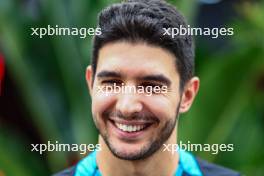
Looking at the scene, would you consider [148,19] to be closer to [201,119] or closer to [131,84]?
[131,84]

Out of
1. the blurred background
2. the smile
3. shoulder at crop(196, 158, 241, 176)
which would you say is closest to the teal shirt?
shoulder at crop(196, 158, 241, 176)

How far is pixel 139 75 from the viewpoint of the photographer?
1153 mm

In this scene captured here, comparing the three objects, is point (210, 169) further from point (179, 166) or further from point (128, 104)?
point (128, 104)

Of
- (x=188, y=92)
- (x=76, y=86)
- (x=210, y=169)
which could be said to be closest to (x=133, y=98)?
(x=188, y=92)

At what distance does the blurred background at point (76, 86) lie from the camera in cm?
164

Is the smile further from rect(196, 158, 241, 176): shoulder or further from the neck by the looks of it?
rect(196, 158, 241, 176): shoulder

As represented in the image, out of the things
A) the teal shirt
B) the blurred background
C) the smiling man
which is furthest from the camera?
the blurred background

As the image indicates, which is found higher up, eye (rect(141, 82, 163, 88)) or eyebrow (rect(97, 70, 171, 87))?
eyebrow (rect(97, 70, 171, 87))

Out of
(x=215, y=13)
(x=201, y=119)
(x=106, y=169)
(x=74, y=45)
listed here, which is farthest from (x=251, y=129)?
(x=106, y=169)

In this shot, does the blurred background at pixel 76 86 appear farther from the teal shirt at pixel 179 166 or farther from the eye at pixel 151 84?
the eye at pixel 151 84

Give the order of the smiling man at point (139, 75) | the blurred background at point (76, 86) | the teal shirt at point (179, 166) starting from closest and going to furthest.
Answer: the smiling man at point (139, 75), the teal shirt at point (179, 166), the blurred background at point (76, 86)

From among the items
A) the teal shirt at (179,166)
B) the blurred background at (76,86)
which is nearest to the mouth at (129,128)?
the teal shirt at (179,166)

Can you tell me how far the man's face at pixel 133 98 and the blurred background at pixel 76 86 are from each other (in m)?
0.40

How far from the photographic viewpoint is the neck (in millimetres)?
1222
